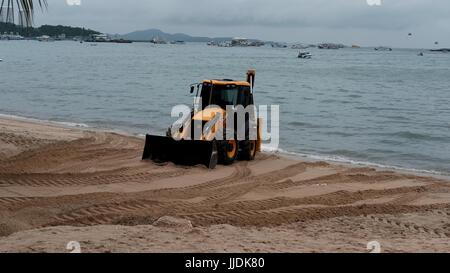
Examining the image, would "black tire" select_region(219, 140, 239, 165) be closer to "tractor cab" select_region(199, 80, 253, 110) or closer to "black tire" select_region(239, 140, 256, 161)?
"black tire" select_region(239, 140, 256, 161)

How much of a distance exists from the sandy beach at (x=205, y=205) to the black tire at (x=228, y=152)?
1.14 feet

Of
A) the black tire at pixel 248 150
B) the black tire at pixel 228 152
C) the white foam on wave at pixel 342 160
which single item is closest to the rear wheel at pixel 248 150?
the black tire at pixel 248 150

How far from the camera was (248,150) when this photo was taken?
1503cm

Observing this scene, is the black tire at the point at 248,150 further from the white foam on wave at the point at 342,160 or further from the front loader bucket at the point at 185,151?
the white foam on wave at the point at 342,160

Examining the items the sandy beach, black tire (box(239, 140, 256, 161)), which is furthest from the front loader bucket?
black tire (box(239, 140, 256, 161))

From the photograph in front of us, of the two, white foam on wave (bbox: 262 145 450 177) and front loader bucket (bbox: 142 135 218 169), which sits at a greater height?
front loader bucket (bbox: 142 135 218 169)

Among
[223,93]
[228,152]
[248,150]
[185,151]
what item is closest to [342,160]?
[248,150]

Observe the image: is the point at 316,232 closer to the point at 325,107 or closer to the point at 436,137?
the point at 436,137

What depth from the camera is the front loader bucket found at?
13.4 m

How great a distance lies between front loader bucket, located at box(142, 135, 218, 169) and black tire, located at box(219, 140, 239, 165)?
0.42 metres

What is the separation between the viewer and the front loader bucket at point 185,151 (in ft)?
43.9

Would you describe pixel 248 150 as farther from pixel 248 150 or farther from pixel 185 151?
pixel 185 151

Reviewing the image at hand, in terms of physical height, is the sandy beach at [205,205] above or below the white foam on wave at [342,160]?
above
